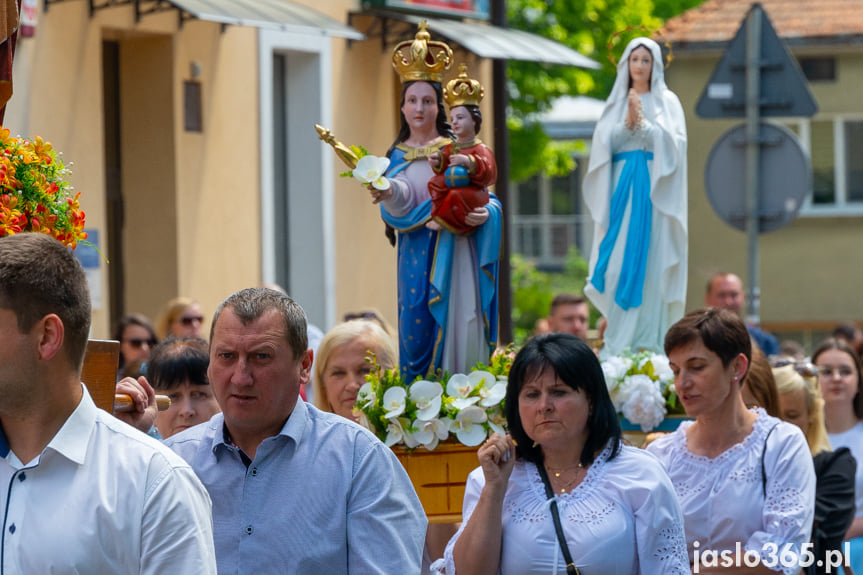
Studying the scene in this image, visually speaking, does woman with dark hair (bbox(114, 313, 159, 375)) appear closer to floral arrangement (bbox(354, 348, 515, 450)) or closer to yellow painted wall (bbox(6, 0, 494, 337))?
yellow painted wall (bbox(6, 0, 494, 337))

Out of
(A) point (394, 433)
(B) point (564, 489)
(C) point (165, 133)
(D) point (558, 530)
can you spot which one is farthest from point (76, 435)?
(C) point (165, 133)

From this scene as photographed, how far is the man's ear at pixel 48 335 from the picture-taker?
116 inches

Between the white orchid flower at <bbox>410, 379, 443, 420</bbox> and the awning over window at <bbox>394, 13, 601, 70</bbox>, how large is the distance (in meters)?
7.43

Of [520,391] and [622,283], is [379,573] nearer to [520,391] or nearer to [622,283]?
[520,391]

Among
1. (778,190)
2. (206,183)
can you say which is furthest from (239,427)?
(206,183)

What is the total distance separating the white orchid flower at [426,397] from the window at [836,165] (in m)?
20.0

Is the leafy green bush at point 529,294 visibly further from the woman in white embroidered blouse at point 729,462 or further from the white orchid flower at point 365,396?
the woman in white embroidered blouse at point 729,462

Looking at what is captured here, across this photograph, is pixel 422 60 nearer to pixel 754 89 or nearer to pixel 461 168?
pixel 461 168

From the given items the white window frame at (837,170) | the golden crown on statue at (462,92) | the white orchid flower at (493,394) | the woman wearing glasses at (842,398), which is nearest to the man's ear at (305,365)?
the white orchid flower at (493,394)

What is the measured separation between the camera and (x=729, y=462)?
17.9 feet

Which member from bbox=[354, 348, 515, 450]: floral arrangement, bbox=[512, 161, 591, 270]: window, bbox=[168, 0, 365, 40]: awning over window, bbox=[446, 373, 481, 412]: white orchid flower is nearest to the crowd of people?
bbox=[354, 348, 515, 450]: floral arrangement

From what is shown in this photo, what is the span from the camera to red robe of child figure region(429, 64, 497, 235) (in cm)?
578

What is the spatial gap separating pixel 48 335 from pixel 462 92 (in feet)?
10.4

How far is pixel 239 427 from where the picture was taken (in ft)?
12.5
